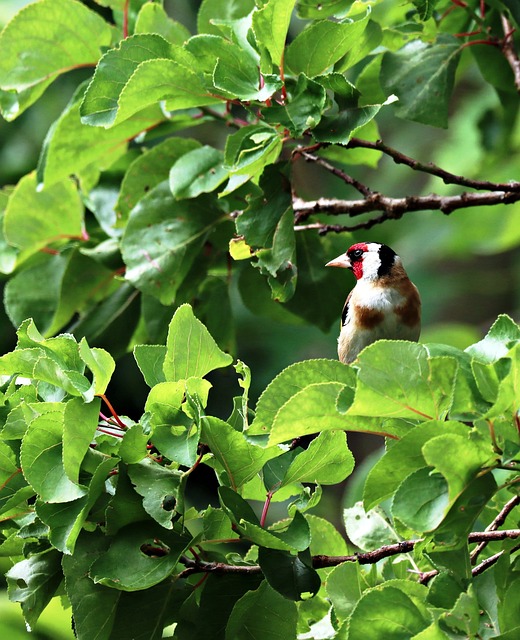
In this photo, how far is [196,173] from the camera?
6.68ft

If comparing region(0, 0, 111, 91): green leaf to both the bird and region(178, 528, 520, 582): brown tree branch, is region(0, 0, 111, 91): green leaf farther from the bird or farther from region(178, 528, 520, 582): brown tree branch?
Result: region(178, 528, 520, 582): brown tree branch

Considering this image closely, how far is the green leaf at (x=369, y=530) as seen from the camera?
5.21 feet

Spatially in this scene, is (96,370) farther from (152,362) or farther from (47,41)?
(47,41)

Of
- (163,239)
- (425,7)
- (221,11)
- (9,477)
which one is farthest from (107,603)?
(221,11)

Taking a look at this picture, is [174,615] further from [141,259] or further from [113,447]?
[141,259]

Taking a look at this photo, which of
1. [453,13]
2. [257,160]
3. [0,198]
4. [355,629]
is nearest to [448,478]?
[355,629]

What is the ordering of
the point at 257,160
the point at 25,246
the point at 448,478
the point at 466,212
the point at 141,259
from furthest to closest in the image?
1. the point at 466,212
2. the point at 25,246
3. the point at 141,259
4. the point at 257,160
5. the point at 448,478

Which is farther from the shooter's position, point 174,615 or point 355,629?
point 174,615

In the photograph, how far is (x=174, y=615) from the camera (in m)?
1.37

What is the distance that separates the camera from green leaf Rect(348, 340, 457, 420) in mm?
1090

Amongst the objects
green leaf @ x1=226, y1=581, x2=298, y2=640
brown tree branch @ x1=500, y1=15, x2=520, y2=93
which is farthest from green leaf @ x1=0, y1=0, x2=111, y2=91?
green leaf @ x1=226, y1=581, x2=298, y2=640

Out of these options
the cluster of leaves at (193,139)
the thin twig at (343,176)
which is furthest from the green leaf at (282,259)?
the thin twig at (343,176)

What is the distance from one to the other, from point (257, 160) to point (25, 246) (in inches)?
33.3

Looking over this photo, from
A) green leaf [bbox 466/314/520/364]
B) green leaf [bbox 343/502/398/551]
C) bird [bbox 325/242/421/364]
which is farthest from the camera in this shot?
bird [bbox 325/242/421/364]
